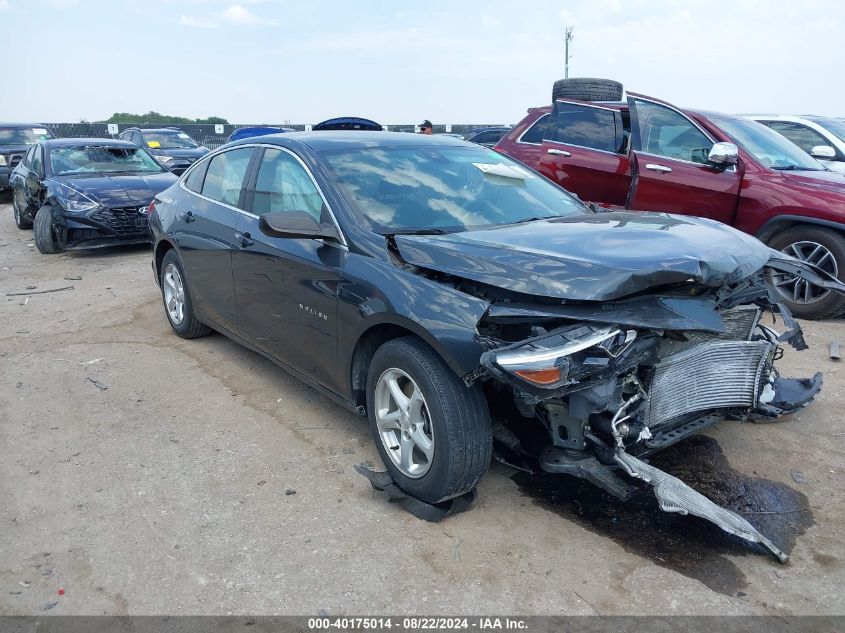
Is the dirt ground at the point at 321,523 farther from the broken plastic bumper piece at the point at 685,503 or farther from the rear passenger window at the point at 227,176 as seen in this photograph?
the rear passenger window at the point at 227,176

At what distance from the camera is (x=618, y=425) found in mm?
2916

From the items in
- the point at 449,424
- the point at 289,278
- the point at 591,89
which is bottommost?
the point at 449,424

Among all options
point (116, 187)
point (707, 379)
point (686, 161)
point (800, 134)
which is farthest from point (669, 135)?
point (116, 187)

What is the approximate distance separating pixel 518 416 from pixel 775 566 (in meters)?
1.23

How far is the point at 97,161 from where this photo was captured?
34.8ft

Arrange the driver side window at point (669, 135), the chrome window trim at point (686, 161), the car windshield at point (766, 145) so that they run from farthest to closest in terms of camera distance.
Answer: the driver side window at point (669, 135), the car windshield at point (766, 145), the chrome window trim at point (686, 161)

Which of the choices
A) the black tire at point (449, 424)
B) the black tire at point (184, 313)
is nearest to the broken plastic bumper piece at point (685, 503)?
the black tire at point (449, 424)

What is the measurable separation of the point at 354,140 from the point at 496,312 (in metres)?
1.93

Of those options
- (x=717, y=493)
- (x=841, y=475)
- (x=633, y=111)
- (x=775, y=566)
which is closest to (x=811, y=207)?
(x=633, y=111)

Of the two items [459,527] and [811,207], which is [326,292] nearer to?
[459,527]

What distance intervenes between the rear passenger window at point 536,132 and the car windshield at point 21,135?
13.2 m

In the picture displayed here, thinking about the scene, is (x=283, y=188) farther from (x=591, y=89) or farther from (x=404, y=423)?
(x=591, y=89)

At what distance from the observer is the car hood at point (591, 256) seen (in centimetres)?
279

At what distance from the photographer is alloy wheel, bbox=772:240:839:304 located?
6.05 metres
